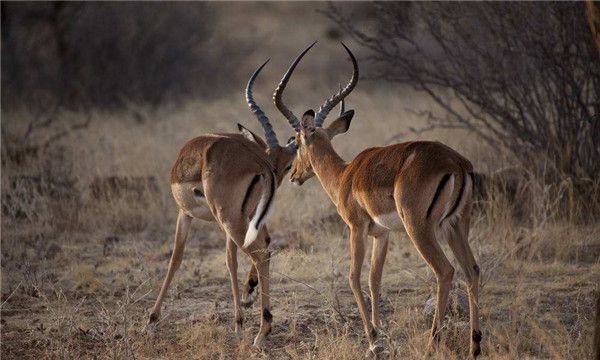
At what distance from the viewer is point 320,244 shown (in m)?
9.01

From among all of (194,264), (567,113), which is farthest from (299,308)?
(567,113)

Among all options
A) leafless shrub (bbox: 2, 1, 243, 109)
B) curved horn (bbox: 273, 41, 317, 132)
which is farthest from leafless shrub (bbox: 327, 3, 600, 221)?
leafless shrub (bbox: 2, 1, 243, 109)

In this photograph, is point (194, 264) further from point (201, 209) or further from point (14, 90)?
point (14, 90)

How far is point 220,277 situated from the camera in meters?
8.21

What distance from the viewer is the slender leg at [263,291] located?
6273 mm

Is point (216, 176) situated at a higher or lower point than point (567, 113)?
lower

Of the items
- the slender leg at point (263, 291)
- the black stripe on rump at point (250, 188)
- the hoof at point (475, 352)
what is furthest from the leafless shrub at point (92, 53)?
the hoof at point (475, 352)

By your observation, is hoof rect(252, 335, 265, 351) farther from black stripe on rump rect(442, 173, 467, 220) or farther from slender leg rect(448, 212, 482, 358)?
black stripe on rump rect(442, 173, 467, 220)

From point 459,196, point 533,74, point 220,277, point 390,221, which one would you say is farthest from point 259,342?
point 533,74

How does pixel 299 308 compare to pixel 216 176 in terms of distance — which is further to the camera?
pixel 299 308

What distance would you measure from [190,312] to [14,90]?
12.7 m

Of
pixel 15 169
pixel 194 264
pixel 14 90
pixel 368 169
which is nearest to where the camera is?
pixel 368 169

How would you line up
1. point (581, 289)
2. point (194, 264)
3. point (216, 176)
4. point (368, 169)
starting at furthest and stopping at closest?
1. point (194, 264)
2. point (581, 289)
3. point (216, 176)
4. point (368, 169)

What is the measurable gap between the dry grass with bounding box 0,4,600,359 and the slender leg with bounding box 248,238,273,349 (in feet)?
0.35
